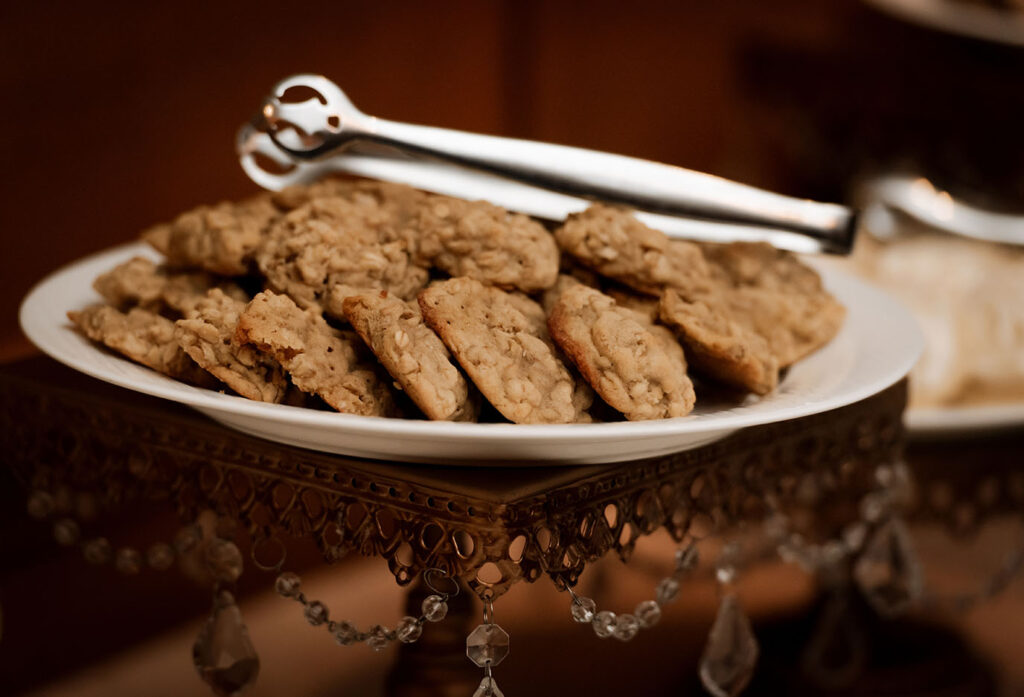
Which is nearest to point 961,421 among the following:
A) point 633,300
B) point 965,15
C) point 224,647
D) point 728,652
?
point 728,652

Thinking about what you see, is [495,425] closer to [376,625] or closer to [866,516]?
[376,625]

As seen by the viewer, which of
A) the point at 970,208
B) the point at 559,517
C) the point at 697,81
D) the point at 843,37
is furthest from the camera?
the point at 843,37

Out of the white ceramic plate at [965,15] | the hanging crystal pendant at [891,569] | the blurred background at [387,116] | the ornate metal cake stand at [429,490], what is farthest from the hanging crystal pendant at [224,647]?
the white ceramic plate at [965,15]

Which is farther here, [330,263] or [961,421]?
[961,421]

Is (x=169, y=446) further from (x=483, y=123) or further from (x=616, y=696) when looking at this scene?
(x=483, y=123)

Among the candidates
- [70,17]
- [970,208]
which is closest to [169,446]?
[70,17]

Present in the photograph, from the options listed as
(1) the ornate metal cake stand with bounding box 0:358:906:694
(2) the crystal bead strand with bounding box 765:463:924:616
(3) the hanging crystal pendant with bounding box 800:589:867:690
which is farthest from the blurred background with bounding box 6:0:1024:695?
(1) the ornate metal cake stand with bounding box 0:358:906:694
